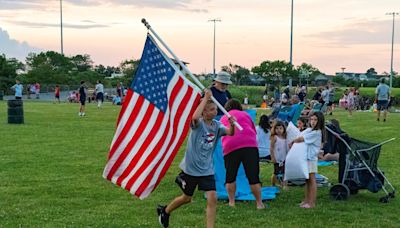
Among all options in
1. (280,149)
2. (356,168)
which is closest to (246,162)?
(280,149)

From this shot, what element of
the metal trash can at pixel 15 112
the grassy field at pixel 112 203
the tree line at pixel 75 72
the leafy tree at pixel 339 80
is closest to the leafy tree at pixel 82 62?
the tree line at pixel 75 72

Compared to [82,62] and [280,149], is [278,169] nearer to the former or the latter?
[280,149]

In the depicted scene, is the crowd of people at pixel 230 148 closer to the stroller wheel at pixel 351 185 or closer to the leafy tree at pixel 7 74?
the stroller wheel at pixel 351 185

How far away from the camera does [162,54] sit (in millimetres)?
6086

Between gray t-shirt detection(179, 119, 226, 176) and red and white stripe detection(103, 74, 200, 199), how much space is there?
15 centimetres

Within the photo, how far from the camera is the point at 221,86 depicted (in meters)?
7.65

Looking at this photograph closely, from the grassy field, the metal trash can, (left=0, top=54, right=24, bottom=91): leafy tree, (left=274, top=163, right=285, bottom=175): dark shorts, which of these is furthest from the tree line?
(left=274, top=163, right=285, bottom=175): dark shorts

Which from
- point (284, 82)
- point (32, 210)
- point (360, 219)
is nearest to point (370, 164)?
point (360, 219)

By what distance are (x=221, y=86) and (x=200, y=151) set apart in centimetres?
181

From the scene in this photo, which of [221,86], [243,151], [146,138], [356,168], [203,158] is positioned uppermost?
[221,86]

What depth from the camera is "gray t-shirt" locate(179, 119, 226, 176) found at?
6039 mm

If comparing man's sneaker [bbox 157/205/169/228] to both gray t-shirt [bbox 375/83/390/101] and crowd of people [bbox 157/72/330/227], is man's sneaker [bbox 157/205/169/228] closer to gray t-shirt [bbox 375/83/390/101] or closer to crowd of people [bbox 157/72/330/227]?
crowd of people [bbox 157/72/330/227]

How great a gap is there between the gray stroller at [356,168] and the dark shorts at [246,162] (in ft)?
4.44

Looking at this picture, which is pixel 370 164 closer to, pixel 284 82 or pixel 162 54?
pixel 162 54
